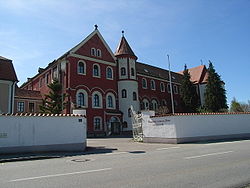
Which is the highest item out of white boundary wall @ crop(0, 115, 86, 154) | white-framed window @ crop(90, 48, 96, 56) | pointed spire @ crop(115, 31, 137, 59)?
pointed spire @ crop(115, 31, 137, 59)

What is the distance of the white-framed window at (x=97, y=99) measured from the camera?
35656 mm

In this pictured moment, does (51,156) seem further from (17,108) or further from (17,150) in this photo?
(17,108)

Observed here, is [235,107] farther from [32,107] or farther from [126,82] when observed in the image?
[32,107]

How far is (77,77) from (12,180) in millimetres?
28119

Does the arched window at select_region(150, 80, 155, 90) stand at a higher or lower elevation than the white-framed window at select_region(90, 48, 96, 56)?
lower

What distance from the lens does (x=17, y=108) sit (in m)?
35.7

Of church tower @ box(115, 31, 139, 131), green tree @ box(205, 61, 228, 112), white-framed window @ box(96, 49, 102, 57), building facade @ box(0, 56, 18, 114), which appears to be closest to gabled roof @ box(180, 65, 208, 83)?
green tree @ box(205, 61, 228, 112)

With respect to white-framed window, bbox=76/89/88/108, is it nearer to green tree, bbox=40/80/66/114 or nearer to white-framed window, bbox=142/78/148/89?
green tree, bbox=40/80/66/114

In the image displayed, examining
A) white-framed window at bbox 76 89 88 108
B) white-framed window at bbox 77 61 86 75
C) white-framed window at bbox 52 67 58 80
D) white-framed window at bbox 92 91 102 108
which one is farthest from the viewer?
white-framed window at bbox 52 67 58 80

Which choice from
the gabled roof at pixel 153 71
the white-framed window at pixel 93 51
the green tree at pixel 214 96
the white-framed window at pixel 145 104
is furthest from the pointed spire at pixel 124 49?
the green tree at pixel 214 96

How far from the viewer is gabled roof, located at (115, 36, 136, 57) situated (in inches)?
1612

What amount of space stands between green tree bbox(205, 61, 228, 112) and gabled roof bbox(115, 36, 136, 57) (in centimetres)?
1729

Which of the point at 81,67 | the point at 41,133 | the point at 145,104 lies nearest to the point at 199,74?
the point at 145,104

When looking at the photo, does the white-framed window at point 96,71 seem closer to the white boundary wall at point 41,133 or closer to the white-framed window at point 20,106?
the white-framed window at point 20,106
